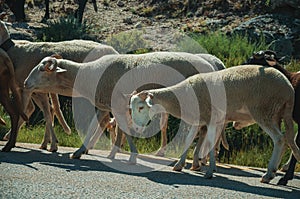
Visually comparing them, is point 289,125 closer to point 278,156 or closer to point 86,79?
point 278,156

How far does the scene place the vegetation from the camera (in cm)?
1366

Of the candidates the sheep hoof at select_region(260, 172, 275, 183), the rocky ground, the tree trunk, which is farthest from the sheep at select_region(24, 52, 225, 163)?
the tree trunk

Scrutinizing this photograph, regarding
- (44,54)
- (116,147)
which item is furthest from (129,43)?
(116,147)

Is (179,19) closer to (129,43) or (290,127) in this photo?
(129,43)

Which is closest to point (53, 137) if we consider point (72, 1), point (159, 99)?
point (159, 99)

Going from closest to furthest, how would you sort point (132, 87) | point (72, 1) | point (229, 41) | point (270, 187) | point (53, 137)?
point (270, 187)
point (132, 87)
point (53, 137)
point (229, 41)
point (72, 1)

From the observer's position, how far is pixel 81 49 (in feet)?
42.2

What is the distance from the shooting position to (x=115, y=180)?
365 inches

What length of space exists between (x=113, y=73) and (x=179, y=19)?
14945 millimetres

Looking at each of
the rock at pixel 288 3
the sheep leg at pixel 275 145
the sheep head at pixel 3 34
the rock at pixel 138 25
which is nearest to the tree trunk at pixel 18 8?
the rock at pixel 138 25

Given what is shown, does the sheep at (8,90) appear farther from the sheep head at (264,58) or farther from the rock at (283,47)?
the rock at (283,47)

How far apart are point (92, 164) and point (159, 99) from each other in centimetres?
134

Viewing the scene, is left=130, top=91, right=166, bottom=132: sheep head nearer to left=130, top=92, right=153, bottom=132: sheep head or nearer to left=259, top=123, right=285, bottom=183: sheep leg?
left=130, top=92, right=153, bottom=132: sheep head

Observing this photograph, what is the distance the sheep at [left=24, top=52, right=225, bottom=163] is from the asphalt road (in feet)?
2.04
